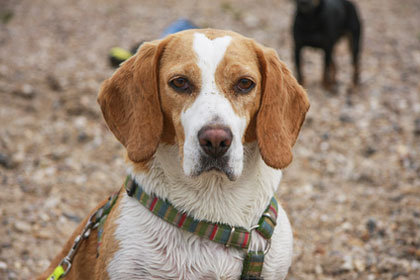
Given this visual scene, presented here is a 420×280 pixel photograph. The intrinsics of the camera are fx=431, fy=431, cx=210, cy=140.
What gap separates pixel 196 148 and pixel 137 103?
1.47 feet

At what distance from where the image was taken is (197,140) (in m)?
1.96

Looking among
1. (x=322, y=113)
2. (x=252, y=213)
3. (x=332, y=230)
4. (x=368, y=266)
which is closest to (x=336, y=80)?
(x=322, y=113)

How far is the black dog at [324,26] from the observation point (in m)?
7.02

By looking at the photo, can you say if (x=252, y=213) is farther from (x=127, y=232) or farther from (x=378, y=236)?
(x=378, y=236)

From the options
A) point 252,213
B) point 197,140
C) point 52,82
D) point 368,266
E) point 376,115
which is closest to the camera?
point 197,140

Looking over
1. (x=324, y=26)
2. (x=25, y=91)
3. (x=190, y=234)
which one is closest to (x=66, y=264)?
(x=190, y=234)

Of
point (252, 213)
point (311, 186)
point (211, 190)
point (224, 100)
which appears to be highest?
point (224, 100)

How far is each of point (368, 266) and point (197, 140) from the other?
234 cm

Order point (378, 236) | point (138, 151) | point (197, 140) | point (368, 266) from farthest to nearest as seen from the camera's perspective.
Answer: point (378, 236), point (368, 266), point (138, 151), point (197, 140)

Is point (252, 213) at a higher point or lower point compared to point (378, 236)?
higher

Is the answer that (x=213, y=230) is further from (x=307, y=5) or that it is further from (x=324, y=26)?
(x=324, y=26)

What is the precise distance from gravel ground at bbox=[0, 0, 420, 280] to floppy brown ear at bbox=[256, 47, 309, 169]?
1.68 meters

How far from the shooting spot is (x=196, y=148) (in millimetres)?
1979

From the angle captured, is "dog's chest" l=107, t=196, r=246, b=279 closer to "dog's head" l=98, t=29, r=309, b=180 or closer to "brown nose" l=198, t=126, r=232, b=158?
"dog's head" l=98, t=29, r=309, b=180
